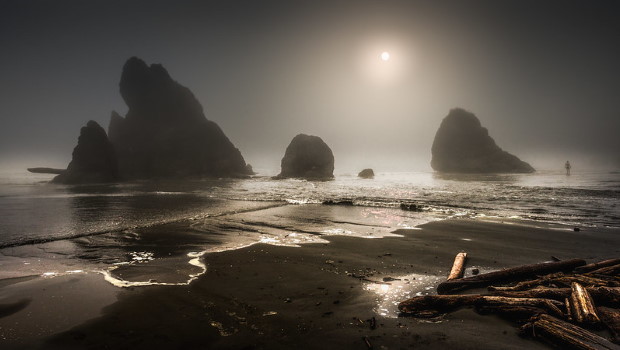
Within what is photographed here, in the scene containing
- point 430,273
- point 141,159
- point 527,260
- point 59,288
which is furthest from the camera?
point 141,159

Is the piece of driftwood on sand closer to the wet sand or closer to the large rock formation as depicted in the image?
the wet sand

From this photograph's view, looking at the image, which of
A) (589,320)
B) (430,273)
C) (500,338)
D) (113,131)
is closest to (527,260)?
(430,273)

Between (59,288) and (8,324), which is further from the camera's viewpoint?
(59,288)

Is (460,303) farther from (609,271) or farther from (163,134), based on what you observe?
(163,134)

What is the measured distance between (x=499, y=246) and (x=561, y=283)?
13.8ft

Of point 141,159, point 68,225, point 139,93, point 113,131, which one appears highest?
point 139,93

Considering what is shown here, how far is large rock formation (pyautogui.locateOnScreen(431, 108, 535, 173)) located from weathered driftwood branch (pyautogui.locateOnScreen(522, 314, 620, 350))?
153 m

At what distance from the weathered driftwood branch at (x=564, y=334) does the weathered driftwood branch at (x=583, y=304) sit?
1.47ft

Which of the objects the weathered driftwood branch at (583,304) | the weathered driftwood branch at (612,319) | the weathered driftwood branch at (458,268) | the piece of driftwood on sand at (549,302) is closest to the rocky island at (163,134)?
the weathered driftwood branch at (458,268)

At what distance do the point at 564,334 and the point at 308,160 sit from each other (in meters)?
86.8

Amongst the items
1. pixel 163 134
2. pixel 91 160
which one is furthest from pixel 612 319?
pixel 163 134

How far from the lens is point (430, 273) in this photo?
22.0ft

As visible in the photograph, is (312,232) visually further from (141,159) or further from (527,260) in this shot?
(141,159)

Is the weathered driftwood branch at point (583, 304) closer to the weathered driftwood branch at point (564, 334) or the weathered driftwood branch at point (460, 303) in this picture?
the weathered driftwood branch at point (460, 303)
